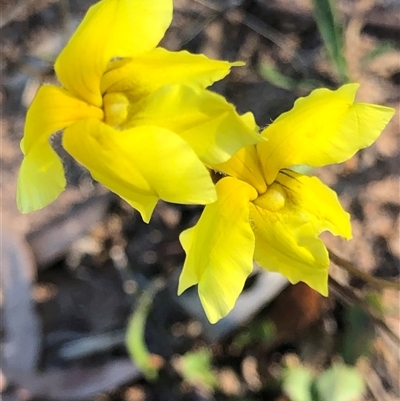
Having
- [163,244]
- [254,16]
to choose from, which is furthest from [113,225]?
[254,16]

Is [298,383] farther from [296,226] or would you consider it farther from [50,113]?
[50,113]

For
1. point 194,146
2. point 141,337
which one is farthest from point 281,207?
point 141,337

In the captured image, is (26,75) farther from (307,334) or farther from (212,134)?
(212,134)

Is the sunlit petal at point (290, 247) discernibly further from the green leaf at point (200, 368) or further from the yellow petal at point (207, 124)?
the green leaf at point (200, 368)

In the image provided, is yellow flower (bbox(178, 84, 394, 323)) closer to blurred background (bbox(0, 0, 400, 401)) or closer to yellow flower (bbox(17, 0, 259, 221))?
yellow flower (bbox(17, 0, 259, 221))

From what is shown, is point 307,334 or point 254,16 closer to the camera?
point 307,334

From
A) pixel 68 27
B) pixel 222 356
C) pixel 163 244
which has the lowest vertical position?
pixel 222 356

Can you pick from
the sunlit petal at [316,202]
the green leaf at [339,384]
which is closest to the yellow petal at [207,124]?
the sunlit petal at [316,202]

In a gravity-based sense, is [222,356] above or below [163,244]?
below
